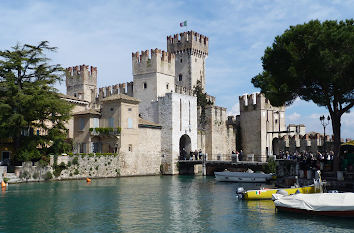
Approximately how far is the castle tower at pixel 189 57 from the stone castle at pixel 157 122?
3.32 m

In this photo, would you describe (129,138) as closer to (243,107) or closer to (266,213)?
(243,107)

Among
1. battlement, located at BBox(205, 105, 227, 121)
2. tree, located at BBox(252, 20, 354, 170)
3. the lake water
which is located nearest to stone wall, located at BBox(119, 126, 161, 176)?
battlement, located at BBox(205, 105, 227, 121)

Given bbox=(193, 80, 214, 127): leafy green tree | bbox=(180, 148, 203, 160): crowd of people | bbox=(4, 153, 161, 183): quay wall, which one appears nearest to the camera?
bbox=(4, 153, 161, 183): quay wall

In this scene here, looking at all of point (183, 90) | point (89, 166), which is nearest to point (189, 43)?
point (183, 90)

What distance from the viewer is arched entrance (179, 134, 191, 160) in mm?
43594

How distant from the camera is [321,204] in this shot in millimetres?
16281

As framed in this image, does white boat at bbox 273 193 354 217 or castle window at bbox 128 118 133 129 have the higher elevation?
castle window at bbox 128 118 133 129

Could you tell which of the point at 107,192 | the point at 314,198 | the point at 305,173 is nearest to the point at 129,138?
the point at 107,192

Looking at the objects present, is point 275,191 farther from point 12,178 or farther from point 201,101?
point 201,101

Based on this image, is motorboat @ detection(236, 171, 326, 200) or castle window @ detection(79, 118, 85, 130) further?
castle window @ detection(79, 118, 85, 130)

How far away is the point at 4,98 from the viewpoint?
1232 inches

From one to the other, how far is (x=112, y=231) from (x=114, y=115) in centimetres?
2389

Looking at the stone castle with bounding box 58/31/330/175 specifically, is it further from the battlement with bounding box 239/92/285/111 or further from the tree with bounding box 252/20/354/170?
the tree with bounding box 252/20/354/170

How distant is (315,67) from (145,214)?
10.8m
